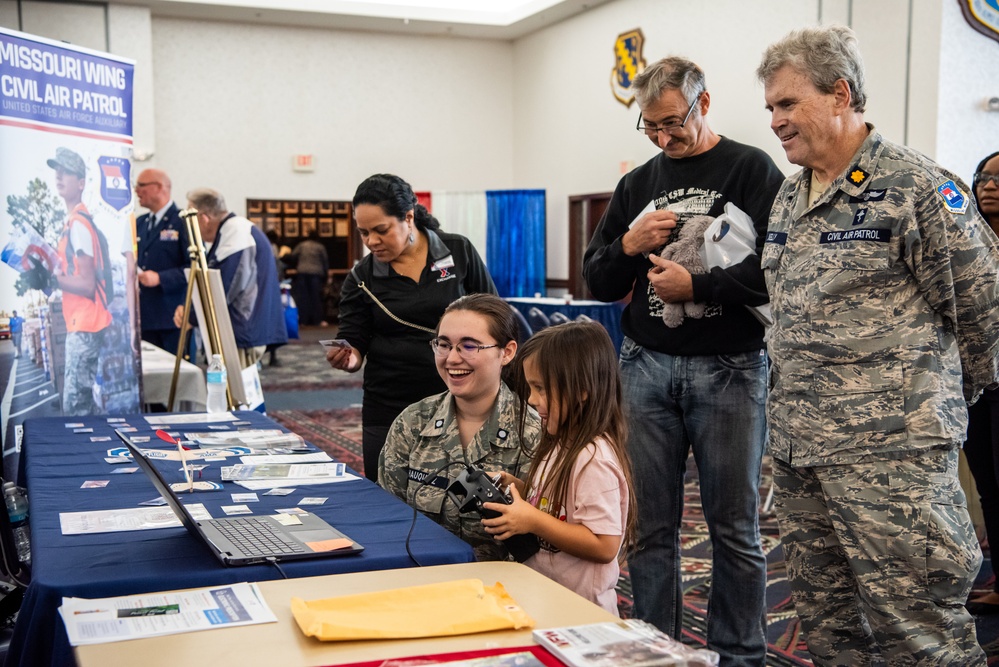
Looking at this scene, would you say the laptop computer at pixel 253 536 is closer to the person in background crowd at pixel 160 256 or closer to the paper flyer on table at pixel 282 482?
the paper flyer on table at pixel 282 482

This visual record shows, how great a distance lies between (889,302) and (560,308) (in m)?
7.74

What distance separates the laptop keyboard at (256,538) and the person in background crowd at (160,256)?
414cm

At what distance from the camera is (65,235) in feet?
12.4

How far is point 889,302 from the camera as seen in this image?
1.93 m

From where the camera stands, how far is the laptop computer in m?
1.64

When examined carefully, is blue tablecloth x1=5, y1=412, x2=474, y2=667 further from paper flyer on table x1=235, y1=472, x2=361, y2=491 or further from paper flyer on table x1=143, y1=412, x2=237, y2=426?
paper flyer on table x1=143, y1=412, x2=237, y2=426

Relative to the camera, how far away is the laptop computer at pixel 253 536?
1.64 m

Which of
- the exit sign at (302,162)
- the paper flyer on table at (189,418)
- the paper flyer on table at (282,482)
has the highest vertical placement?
the exit sign at (302,162)

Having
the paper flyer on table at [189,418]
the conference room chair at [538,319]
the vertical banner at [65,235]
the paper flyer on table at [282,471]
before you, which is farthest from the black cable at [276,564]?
the conference room chair at [538,319]

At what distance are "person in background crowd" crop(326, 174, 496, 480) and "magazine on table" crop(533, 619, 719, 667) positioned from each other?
1.79 meters

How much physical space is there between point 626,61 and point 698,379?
8.94m

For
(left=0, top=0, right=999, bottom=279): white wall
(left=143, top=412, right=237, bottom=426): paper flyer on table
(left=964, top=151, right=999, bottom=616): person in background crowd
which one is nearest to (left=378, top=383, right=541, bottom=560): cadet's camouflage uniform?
(left=143, top=412, right=237, bottom=426): paper flyer on table

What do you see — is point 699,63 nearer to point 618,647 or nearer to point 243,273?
point 243,273

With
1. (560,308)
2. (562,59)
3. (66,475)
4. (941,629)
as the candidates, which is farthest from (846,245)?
(562,59)
